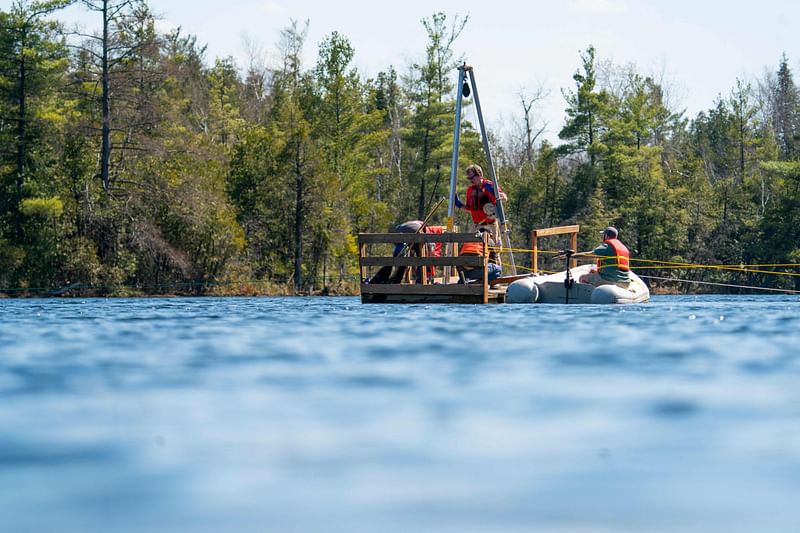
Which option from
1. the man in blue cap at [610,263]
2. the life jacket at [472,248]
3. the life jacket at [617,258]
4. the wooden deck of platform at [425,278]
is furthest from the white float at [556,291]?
the life jacket at [472,248]

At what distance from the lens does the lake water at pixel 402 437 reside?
149 inches

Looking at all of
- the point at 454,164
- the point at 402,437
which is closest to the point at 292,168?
the point at 454,164

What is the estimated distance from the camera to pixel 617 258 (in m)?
19.5

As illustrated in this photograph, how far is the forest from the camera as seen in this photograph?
42062 millimetres

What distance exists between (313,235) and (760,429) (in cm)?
4664

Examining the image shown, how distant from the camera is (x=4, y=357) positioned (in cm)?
918

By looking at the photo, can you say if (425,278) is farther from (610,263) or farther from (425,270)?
(610,263)

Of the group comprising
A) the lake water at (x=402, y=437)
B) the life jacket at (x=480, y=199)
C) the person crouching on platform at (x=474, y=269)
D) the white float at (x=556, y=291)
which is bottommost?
the lake water at (x=402, y=437)

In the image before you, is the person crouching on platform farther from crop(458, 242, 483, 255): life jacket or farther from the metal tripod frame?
the metal tripod frame

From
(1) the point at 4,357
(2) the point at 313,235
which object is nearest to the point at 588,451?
(1) the point at 4,357

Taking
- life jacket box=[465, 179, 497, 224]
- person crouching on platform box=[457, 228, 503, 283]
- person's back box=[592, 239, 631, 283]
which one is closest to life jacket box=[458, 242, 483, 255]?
person crouching on platform box=[457, 228, 503, 283]

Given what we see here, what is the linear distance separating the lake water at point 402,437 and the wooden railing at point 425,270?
993 centimetres

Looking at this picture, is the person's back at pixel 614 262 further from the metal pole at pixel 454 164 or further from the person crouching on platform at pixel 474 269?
the metal pole at pixel 454 164

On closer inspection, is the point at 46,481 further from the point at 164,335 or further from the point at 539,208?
the point at 539,208
